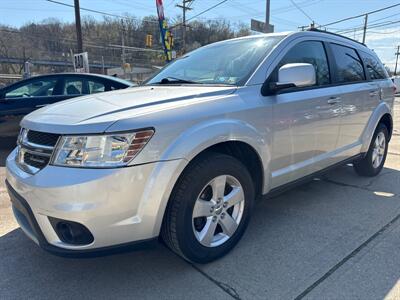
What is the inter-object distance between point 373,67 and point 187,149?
11.5 ft

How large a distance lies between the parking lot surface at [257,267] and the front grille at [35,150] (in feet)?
2.66

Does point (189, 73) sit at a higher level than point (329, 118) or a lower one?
higher

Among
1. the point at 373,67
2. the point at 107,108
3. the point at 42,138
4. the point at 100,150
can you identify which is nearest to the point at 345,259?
the point at 100,150

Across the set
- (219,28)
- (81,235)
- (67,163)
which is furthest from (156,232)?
(219,28)

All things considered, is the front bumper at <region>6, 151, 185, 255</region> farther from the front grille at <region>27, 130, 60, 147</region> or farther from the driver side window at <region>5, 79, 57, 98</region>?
the driver side window at <region>5, 79, 57, 98</region>

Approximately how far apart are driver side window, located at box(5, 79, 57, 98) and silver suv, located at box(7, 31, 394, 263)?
347 centimetres

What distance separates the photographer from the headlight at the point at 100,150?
76.4 inches

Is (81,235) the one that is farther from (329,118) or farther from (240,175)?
(329,118)

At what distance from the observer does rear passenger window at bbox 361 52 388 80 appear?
169 inches

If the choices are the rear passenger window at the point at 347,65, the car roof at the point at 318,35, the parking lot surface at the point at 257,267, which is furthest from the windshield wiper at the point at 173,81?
the rear passenger window at the point at 347,65

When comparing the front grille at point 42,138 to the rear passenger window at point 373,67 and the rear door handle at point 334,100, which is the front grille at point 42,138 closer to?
the rear door handle at point 334,100

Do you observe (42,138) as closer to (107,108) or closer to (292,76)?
(107,108)

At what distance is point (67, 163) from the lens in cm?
196

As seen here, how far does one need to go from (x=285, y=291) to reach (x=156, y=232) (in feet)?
3.06
